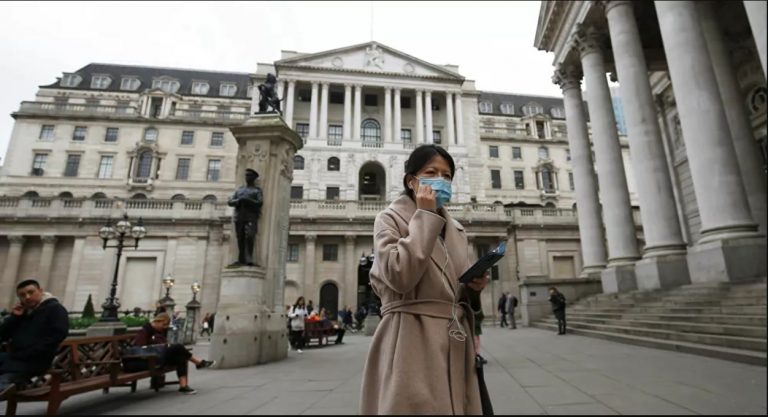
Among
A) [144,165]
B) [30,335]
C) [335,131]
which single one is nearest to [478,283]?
[30,335]

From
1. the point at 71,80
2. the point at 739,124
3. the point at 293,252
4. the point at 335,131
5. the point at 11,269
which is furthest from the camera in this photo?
the point at 71,80

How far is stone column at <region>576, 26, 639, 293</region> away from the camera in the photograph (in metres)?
14.6

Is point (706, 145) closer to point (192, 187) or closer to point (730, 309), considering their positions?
point (730, 309)

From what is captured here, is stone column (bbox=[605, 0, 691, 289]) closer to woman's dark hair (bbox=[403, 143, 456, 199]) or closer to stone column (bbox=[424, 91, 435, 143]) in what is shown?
woman's dark hair (bbox=[403, 143, 456, 199])

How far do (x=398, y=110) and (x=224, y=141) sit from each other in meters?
21.3

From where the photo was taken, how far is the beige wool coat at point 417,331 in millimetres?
1599

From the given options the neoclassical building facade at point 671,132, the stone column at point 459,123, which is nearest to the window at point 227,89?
the stone column at point 459,123

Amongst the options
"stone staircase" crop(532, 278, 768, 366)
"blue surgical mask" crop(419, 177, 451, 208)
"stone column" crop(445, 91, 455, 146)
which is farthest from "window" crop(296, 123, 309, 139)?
"blue surgical mask" crop(419, 177, 451, 208)

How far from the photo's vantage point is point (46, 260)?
25688mm

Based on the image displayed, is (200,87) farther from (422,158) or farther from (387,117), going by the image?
(422,158)

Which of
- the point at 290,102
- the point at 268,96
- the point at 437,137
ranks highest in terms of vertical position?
the point at 290,102

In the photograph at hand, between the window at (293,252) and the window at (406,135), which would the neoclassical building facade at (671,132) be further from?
the window at (406,135)

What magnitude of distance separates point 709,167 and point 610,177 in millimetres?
5909

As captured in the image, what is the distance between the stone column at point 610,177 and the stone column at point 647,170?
1395mm
